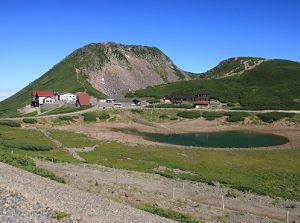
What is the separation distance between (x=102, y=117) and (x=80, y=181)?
92644 mm

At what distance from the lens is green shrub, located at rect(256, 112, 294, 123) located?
13425 centimetres

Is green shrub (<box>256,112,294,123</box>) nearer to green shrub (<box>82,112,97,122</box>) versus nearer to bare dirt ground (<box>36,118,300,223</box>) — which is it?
green shrub (<box>82,112,97,122</box>)

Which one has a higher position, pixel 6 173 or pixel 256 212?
pixel 6 173

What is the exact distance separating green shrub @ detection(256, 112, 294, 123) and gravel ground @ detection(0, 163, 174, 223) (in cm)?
11646

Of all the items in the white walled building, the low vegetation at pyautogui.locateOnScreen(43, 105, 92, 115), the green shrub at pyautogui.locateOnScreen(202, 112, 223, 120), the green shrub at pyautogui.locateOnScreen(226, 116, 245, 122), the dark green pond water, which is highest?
the white walled building

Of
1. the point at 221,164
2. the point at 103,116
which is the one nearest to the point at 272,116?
the point at 103,116

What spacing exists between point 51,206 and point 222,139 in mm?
87002

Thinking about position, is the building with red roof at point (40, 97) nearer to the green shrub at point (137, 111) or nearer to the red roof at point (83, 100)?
the red roof at point (83, 100)

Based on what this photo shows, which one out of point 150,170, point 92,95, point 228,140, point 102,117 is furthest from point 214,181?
point 92,95

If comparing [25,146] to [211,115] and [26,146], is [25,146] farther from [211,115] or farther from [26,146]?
[211,115]

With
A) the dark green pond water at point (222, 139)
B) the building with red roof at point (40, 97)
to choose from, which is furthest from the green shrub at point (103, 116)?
the building with red roof at point (40, 97)

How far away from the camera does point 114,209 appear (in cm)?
2630

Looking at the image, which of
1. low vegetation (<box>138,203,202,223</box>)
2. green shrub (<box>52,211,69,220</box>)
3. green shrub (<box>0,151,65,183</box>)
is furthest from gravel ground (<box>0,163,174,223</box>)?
green shrub (<box>0,151,65,183</box>)

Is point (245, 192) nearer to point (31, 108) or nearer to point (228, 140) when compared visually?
point (228, 140)
